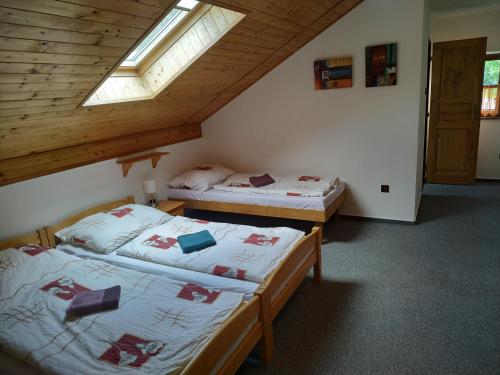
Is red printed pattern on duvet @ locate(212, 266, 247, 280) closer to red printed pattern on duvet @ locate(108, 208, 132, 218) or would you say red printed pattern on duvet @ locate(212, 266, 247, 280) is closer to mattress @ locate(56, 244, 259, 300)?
mattress @ locate(56, 244, 259, 300)

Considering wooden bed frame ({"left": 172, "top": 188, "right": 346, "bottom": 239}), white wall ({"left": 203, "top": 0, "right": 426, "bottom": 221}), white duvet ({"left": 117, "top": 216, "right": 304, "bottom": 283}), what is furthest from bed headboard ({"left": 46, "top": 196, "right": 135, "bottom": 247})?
white wall ({"left": 203, "top": 0, "right": 426, "bottom": 221})

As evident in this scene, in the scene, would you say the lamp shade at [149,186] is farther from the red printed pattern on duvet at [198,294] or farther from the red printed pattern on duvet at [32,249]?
the red printed pattern on duvet at [198,294]

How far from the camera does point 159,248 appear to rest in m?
2.65

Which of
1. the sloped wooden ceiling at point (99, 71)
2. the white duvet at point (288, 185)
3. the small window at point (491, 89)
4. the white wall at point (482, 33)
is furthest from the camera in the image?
the small window at point (491, 89)

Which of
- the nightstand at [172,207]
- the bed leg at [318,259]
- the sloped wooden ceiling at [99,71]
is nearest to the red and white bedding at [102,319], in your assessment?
the sloped wooden ceiling at [99,71]

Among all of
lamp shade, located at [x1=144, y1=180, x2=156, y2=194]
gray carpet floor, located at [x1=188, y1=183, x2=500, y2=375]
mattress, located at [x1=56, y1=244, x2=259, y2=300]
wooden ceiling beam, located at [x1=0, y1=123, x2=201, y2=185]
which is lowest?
gray carpet floor, located at [x1=188, y1=183, x2=500, y2=375]

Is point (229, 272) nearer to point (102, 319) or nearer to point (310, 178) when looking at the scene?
point (102, 319)

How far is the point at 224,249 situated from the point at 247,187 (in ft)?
4.88

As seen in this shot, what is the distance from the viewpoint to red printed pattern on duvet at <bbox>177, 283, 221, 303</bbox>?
1.99 m

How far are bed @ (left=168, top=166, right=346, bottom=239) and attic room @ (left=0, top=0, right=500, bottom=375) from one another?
3 centimetres

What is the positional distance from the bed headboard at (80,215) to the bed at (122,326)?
0.49 m

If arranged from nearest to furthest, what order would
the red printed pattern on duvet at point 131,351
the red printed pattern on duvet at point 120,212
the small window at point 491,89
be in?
the red printed pattern on duvet at point 131,351
the red printed pattern on duvet at point 120,212
the small window at point 491,89

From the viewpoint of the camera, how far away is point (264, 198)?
3764 millimetres

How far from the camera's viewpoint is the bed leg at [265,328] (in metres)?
1.97
